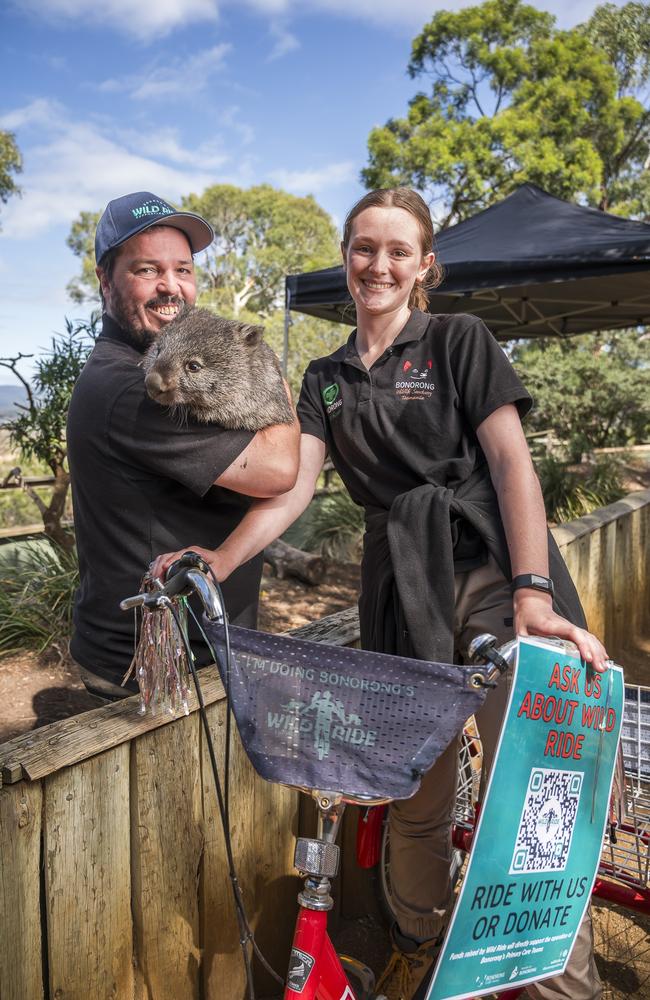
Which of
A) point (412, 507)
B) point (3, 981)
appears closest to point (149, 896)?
point (3, 981)

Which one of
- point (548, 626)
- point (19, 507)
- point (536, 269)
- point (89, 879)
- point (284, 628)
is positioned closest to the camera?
point (548, 626)

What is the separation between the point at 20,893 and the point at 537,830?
41.9 inches

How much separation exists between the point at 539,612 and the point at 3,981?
4.46 feet

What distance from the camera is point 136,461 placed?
1.87m

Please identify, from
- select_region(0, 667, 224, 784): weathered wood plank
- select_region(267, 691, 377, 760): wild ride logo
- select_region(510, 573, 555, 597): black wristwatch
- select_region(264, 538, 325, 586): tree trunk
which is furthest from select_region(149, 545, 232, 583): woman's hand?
select_region(264, 538, 325, 586): tree trunk

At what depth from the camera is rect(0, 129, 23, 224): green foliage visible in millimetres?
20516

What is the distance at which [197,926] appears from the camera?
2.02 meters

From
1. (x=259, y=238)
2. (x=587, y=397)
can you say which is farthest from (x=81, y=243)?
(x=587, y=397)

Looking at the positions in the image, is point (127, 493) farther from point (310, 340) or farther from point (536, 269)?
point (310, 340)

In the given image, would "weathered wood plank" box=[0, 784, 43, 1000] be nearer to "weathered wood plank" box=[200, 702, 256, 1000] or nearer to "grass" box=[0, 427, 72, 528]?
"weathered wood plank" box=[200, 702, 256, 1000]

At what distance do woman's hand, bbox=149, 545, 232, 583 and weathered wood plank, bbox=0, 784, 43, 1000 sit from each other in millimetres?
509

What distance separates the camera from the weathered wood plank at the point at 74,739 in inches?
62.0

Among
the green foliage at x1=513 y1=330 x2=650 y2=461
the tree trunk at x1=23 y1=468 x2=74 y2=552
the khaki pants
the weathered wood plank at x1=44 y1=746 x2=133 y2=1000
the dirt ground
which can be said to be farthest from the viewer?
the green foliage at x1=513 y1=330 x2=650 y2=461

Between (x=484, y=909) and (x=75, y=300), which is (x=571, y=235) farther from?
(x=75, y=300)
